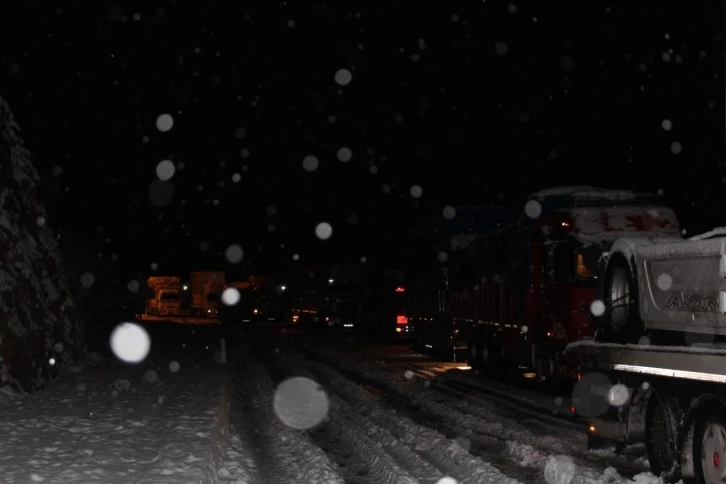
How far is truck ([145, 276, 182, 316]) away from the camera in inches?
3147

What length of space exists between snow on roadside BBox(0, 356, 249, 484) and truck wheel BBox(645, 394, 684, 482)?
448 cm

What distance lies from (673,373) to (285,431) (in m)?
6.68

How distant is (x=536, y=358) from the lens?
19.0 metres

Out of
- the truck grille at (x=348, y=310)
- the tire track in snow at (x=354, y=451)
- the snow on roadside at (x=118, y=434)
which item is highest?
the truck grille at (x=348, y=310)

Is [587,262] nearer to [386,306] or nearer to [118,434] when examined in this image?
[118,434]

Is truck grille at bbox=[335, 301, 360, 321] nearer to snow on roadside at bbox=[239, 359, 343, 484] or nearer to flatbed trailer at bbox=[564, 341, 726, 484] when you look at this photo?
snow on roadside at bbox=[239, 359, 343, 484]

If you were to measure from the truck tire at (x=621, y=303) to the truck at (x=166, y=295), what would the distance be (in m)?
71.7

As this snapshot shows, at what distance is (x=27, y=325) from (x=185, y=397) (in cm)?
347

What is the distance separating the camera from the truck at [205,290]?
75312mm

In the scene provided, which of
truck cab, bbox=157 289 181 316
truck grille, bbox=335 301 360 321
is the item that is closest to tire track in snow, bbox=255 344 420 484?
truck grille, bbox=335 301 360 321

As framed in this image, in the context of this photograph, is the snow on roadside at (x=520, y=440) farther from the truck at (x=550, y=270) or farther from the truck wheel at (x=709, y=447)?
the truck at (x=550, y=270)

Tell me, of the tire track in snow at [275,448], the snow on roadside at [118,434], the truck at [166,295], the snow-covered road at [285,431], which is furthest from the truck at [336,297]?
the truck at [166,295]

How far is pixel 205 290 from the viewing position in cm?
7650

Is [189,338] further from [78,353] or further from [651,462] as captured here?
[651,462]
